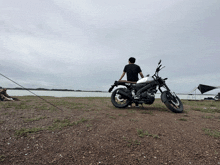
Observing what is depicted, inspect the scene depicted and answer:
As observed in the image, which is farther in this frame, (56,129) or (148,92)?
(148,92)

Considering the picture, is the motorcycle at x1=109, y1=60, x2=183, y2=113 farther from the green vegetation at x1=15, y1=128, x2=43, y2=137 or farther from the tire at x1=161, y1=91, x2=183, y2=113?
the green vegetation at x1=15, y1=128, x2=43, y2=137

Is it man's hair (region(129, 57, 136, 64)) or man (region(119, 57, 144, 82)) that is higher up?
man's hair (region(129, 57, 136, 64))

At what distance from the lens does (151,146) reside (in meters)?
2.29

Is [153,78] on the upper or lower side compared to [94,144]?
upper

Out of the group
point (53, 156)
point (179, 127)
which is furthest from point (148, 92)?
point (53, 156)

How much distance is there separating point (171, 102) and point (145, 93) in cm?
137

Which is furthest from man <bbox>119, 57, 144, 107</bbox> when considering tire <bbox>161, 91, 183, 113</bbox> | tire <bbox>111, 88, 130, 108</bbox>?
tire <bbox>161, 91, 183, 113</bbox>

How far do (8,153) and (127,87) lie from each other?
553 cm

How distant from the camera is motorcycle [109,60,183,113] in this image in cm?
561

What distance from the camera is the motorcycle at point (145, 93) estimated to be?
18.4 feet

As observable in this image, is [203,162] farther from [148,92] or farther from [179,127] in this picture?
[148,92]

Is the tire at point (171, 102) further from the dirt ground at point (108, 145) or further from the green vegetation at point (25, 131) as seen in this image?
the green vegetation at point (25, 131)

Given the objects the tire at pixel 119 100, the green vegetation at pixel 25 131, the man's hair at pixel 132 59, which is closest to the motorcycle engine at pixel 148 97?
the tire at pixel 119 100

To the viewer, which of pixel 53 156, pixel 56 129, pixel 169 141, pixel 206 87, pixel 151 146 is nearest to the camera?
pixel 53 156
